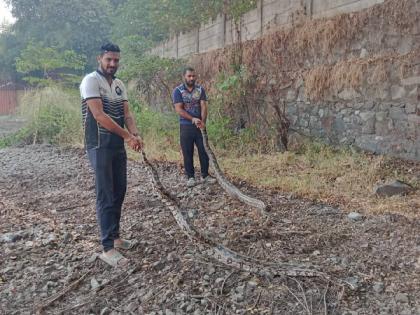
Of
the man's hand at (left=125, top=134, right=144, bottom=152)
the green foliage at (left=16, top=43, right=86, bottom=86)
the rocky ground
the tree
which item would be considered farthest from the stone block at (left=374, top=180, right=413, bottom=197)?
the tree

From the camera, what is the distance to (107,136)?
353cm

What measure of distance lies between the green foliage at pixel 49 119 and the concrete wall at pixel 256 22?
13.3ft

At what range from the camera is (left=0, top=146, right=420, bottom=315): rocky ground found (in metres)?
2.90

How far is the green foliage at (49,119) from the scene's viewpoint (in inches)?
504

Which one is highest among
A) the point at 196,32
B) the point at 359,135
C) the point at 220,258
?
the point at 196,32

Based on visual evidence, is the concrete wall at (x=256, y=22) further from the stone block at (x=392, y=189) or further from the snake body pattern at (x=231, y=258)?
the snake body pattern at (x=231, y=258)

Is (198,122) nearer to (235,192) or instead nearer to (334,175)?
(235,192)

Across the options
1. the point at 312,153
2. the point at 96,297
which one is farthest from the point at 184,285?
the point at 312,153

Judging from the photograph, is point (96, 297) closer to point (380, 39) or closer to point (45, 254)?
point (45, 254)

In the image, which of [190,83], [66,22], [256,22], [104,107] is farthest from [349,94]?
[66,22]

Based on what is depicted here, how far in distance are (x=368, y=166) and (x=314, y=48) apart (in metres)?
2.76

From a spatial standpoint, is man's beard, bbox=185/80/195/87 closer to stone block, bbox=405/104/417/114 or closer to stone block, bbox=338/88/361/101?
stone block, bbox=338/88/361/101

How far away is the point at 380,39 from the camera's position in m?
6.62

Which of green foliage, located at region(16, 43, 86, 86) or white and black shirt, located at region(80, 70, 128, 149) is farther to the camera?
green foliage, located at region(16, 43, 86, 86)
